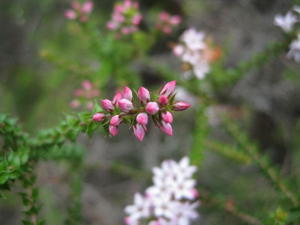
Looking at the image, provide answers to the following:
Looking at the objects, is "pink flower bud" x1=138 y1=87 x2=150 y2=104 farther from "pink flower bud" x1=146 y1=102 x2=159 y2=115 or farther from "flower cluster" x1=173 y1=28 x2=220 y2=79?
→ "flower cluster" x1=173 y1=28 x2=220 y2=79

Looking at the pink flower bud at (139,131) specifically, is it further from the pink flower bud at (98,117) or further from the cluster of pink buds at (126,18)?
the cluster of pink buds at (126,18)

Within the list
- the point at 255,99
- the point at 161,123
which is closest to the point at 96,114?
the point at 161,123

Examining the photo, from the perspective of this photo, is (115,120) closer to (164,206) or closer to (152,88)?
(164,206)

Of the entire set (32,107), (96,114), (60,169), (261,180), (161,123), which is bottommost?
(161,123)

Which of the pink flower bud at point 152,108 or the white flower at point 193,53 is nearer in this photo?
the pink flower bud at point 152,108

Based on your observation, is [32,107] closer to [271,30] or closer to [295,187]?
[271,30]

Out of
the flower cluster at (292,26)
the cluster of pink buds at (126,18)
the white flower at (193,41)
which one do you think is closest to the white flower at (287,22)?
the flower cluster at (292,26)

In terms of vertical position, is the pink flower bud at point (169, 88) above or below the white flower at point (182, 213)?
above
